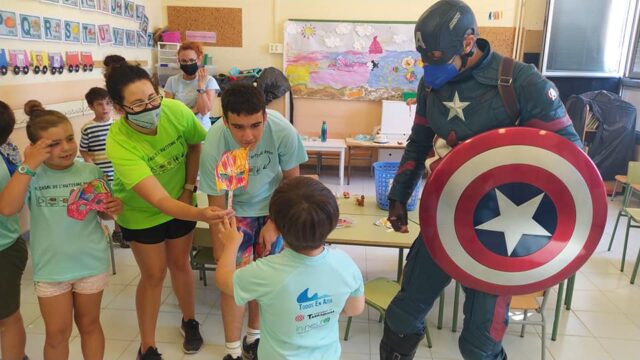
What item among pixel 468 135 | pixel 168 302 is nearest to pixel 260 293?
pixel 468 135

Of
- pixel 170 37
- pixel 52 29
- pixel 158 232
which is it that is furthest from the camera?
pixel 170 37

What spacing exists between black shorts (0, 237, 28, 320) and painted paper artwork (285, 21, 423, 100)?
4.95m

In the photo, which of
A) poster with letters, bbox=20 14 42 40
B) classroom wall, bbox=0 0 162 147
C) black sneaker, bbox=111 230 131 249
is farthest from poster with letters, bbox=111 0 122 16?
black sneaker, bbox=111 230 131 249

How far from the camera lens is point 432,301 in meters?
1.83

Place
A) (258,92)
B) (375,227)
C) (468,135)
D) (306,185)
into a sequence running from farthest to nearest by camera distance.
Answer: (375,227)
(258,92)
(468,135)
(306,185)

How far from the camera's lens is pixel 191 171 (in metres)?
2.14

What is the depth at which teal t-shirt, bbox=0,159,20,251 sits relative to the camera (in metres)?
1.80

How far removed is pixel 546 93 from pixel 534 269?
1.97 feet

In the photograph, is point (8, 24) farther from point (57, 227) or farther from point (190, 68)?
point (57, 227)

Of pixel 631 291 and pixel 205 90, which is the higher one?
pixel 205 90

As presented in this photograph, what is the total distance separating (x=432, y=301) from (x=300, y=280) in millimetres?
795

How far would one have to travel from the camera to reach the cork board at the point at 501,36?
20.3 ft

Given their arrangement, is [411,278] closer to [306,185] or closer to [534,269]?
[534,269]

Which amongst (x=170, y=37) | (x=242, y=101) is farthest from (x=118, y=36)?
(x=242, y=101)
